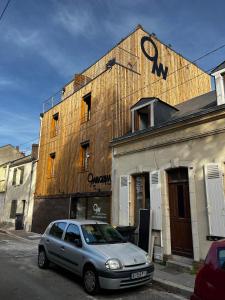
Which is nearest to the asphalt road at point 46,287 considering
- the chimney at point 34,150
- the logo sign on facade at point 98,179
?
the logo sign on facade at point 98,179

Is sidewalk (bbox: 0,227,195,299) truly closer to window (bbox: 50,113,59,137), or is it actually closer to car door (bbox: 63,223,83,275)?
car door (bbox: 63,223,83,275)

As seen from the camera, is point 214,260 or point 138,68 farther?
point 138,68

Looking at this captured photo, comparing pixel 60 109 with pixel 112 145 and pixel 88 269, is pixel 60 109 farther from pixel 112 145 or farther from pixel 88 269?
pixel 88 269

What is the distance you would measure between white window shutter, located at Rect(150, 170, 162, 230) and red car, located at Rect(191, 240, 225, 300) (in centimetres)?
575

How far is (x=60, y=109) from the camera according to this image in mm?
18453

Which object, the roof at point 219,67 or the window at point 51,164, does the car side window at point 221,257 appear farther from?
the window at point 51,164

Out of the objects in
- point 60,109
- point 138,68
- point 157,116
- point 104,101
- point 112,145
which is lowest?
point 112,145

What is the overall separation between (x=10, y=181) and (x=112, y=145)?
50.1ft

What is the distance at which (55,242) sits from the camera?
7844mm

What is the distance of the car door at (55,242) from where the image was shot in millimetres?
7520

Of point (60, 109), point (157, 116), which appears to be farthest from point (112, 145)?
point (60, 109)

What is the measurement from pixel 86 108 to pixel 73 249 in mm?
10555

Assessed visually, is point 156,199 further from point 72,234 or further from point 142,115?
point 142,115

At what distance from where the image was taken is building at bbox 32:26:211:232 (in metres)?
13.4
